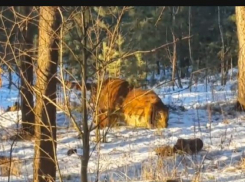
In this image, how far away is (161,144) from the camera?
25.6 ft

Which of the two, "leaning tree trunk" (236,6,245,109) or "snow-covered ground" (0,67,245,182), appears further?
"leaning tree trunk" (236,6,245,109)

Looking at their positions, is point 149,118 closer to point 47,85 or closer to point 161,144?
point 161,144

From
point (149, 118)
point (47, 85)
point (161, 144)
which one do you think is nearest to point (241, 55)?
point (149, 118)

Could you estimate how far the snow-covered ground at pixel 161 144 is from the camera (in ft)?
19.5

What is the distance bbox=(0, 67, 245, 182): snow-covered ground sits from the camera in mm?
5953

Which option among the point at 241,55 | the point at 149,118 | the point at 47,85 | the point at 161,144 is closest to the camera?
the point at 47,85

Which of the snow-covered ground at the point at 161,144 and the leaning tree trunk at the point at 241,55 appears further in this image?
the leaning tree trunk at the point at 241,55

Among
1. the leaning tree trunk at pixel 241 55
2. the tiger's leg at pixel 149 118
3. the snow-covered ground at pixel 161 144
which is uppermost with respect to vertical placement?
the leaning tree trunk at pixel 241 55

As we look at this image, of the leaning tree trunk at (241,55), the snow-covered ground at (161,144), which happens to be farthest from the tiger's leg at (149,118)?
the leaning tree trunk at (241,55)

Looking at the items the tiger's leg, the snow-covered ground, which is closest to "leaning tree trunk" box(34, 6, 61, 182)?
the snow-covered ground

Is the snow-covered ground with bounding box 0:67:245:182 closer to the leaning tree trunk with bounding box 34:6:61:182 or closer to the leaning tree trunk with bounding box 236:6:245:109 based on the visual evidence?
the leaning tree trunk with bounding box 34:6:61:182

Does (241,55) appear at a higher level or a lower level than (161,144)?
higher

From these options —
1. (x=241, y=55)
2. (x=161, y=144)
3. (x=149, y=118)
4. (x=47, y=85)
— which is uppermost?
(x=241, y=55)

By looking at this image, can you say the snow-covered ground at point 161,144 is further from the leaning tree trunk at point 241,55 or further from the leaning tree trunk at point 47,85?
the leaning tree trunk at point 241,55
